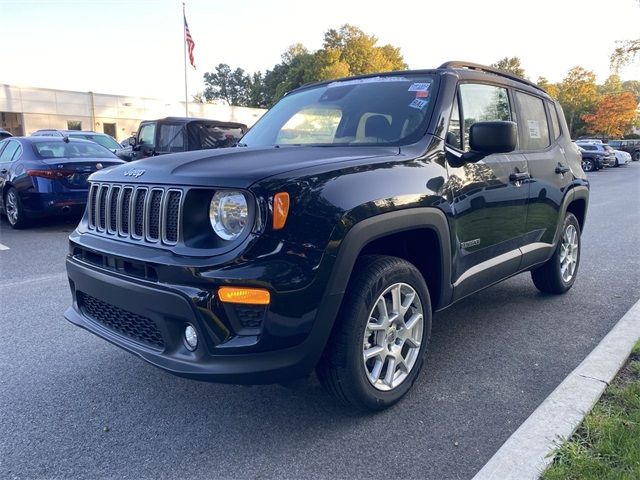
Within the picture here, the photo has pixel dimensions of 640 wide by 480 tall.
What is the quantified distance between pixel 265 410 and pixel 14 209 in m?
7.69

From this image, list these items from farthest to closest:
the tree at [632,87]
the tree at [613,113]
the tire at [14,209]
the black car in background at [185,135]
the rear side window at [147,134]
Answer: the tree at [632,87]
the tree at [613,113]
the rear side window at [147,134]
the black car in background at [185,135]
the tire at [14,209]

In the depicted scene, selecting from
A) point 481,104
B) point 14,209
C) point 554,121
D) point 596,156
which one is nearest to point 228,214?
point 481,104

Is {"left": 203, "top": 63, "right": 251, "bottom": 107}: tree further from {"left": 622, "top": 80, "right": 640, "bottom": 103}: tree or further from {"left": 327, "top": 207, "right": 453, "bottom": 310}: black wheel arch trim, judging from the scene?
{"left": 327, "top": 207, "right": 453, "bottom": 310}: black wheel arch trim

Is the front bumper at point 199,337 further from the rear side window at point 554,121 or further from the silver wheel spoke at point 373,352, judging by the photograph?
the rear side window at point 554,121

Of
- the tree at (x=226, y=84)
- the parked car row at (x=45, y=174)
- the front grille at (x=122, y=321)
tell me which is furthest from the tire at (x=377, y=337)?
the tree at (x=226, y=84)

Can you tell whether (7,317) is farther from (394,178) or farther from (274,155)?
(394,178)

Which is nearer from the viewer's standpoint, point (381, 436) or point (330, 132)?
point (381, 436)

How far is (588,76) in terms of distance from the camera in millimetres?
50844

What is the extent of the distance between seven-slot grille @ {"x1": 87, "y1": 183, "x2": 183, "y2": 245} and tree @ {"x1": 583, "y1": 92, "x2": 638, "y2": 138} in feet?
184

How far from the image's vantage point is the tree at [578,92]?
50.7 meters

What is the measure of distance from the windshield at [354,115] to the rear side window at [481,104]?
327mm

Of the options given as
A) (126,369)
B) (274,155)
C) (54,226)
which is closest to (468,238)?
(274,155)

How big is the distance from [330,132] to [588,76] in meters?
55.9

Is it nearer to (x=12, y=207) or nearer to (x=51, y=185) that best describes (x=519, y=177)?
(x=51, y=185)
